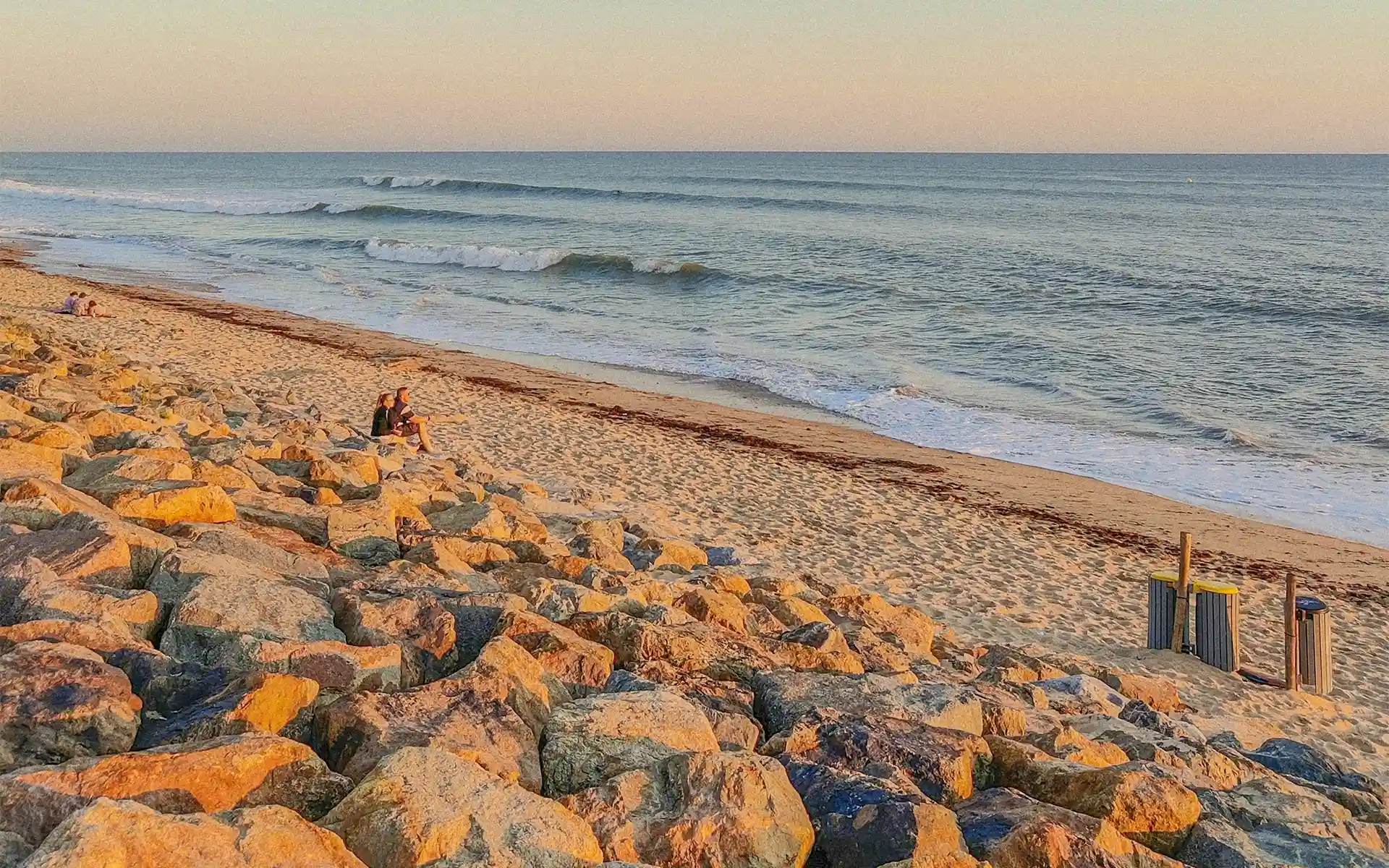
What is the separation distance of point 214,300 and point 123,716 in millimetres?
26086

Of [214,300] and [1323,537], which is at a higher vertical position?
[214,300]

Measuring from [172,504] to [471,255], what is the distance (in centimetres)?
3500

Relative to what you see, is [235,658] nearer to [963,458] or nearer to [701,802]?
[701,802]

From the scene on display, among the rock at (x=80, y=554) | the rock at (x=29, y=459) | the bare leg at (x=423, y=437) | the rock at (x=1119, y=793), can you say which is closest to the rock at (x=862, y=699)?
the rock at (x=1119, y=793)

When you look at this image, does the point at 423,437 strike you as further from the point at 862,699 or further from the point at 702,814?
the point at 702,814

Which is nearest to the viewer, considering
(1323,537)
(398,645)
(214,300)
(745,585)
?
(398,645)

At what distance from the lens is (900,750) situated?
4285 mm

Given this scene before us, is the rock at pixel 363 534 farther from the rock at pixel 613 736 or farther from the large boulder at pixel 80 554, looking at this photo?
the rock at pixel 613 736

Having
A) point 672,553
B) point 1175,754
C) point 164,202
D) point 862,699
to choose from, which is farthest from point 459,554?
point 164,202

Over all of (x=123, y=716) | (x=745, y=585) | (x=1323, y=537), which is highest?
(x=123, y=716)

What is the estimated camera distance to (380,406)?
1248cm

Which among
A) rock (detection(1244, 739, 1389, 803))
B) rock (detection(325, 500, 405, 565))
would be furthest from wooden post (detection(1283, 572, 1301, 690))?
rock (detection(325, 500, 405, 565))

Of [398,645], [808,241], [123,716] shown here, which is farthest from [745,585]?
[808,241]

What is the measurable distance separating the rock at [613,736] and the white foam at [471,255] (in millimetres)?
34713
